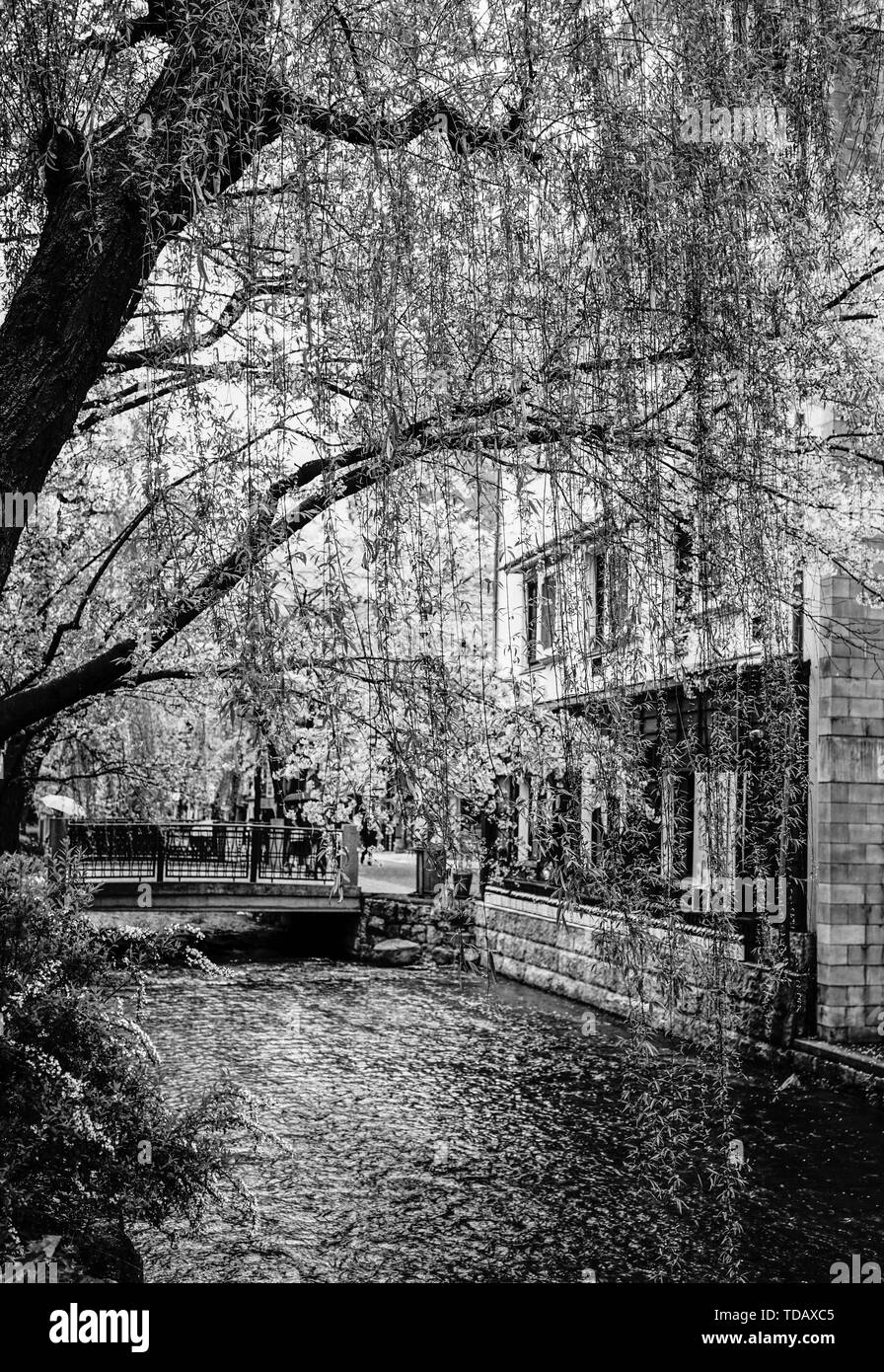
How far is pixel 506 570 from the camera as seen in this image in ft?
8.48

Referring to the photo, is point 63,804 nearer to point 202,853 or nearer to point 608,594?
point 202,853

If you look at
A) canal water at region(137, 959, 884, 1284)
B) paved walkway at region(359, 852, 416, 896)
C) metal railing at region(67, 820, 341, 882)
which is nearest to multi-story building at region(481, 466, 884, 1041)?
canal water at region(137, 959, 884, 1284)

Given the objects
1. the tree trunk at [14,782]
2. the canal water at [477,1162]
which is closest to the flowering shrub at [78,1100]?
the canal water at [477,1162]

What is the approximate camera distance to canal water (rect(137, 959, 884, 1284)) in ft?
22.2

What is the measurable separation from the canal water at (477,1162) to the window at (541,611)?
1.86m

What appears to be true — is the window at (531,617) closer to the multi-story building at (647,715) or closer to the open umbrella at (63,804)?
the multi-story building at (647,715)

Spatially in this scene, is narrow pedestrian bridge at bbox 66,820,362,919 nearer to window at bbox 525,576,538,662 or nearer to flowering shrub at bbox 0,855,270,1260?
flowering shrub at bbox 0,855,270,1260

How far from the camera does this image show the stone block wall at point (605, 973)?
7.27 ft

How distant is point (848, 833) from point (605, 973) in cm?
372
